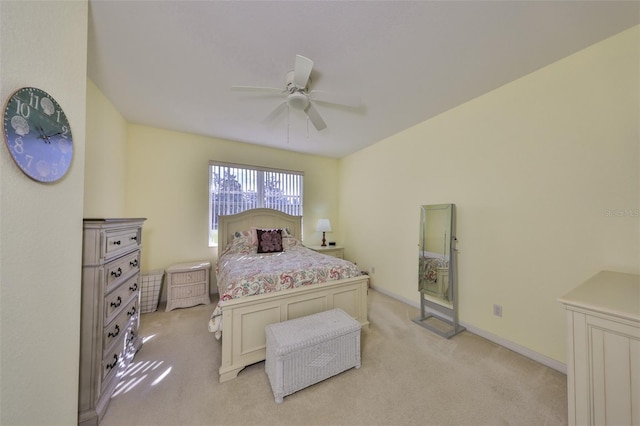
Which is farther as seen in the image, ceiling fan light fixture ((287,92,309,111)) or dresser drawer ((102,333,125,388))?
ceiling fan light fixture ((287,92,309,111))

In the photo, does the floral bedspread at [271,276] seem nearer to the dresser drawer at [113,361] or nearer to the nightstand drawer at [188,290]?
the dresser drawer at [113,361]

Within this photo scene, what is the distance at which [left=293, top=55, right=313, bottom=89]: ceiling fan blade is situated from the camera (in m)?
1.49

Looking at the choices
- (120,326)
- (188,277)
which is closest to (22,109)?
(120,326)

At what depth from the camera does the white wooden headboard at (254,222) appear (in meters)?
3.57

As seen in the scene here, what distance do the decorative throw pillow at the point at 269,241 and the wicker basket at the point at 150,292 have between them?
4.73ft

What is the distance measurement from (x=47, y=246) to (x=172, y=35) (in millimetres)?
1585

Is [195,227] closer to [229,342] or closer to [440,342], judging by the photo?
[229,342]

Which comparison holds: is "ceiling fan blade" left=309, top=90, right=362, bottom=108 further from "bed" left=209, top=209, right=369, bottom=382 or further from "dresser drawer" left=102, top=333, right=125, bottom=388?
"dresser drawer" left=102, top=333, right=125, bottom=388

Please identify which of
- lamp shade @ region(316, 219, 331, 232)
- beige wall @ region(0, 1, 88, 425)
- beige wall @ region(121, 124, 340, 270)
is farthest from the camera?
lamp shade @ region(316, 219, 331, 232)

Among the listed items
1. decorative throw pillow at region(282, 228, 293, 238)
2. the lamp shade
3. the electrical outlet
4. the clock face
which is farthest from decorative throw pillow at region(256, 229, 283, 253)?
the electrical outlet

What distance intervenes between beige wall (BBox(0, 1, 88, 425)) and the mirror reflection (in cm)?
319

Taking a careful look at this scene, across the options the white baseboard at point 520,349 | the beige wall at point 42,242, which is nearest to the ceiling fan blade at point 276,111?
the beige wall at point 42,242

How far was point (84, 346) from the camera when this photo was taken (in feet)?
4.33

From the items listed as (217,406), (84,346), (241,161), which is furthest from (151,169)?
(217,406)
